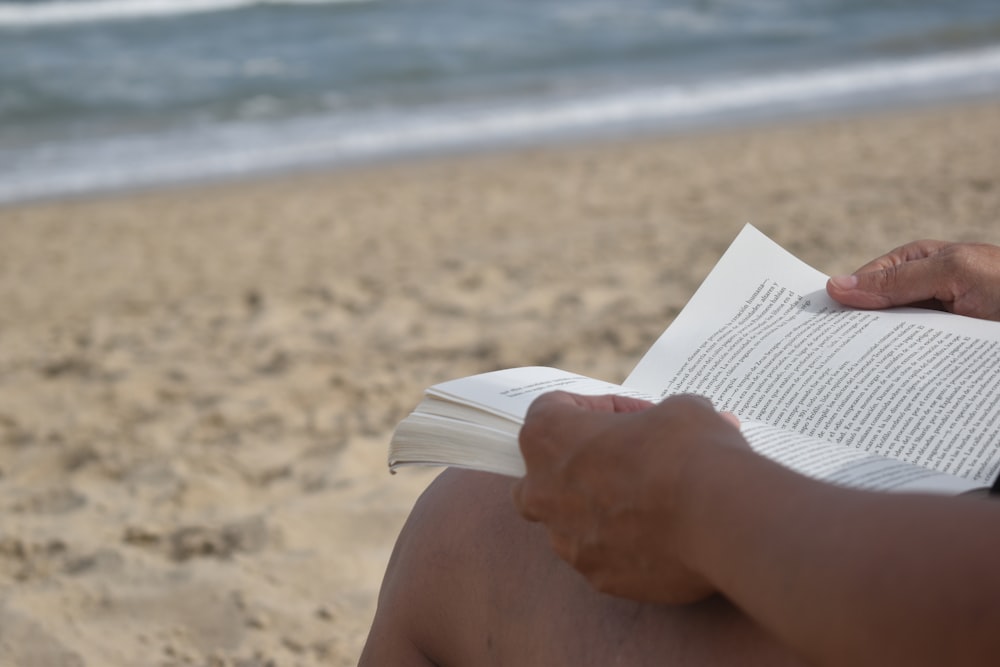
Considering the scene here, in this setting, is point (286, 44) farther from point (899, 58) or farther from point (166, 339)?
point (166, 339)

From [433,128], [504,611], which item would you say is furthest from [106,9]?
[504,611]

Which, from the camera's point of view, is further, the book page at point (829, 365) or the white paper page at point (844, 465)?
the book page at point (829, 365)

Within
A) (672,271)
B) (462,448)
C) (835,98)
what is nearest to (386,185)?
(672,271)

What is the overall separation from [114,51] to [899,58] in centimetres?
668

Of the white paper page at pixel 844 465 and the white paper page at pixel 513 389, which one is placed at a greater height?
the white paper page at pixel 513 389

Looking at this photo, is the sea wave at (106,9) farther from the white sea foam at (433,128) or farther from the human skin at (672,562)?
the human skin at (672,562)

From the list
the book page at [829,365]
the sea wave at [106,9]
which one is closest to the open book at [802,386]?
the book page at [829,365]

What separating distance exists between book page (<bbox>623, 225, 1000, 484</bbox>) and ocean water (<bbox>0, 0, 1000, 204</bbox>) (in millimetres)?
5049

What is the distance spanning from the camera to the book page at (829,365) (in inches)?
36.9

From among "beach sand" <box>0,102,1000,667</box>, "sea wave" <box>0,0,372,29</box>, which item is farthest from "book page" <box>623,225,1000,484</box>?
"sea wave" <box>0,0,372,29</box>

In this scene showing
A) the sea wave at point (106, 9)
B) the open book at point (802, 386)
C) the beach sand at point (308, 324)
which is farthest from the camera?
the sea wave at point (106, 9)

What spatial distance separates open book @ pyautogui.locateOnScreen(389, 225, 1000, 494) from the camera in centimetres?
84

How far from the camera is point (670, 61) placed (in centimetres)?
862

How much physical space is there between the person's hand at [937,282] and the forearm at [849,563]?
1.71 ft
